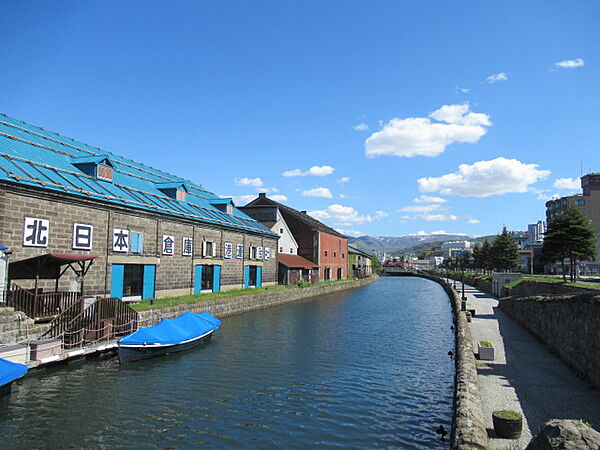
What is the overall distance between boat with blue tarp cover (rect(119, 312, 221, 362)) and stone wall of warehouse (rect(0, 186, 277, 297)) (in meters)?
7.98

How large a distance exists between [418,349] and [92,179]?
81.4ft

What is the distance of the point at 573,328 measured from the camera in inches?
664

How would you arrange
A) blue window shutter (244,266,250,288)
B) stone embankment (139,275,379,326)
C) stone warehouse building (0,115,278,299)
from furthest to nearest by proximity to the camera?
blue window shutter (244,266,250,288) < stone embankment (139,275,379,326) < stone warehouse building (0,115,278,299)

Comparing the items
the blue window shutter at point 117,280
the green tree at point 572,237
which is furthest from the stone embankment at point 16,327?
the green tree at point 572,237

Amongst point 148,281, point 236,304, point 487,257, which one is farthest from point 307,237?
point 148,281

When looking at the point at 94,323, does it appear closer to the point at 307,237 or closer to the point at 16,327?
the point at 16,327

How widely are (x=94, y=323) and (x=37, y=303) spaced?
108 inches

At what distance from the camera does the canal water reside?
12.4 m

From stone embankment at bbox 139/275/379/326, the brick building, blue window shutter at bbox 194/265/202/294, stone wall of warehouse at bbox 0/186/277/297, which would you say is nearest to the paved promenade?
stone embankment at bbox 139/275/379/326

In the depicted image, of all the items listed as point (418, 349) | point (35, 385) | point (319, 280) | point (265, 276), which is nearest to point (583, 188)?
point (319, 280)

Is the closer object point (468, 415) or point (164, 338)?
point (468, 415)

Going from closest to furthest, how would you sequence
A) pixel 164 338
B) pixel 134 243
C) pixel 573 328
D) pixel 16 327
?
1. pixel 573 328
2. pixel 16 327
3. pixel 164 338
4. pixel 134 243

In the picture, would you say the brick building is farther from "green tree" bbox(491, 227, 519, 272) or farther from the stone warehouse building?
"green tree" bbox(491, 227, 519, 272)

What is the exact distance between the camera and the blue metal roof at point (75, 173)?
25109mm
